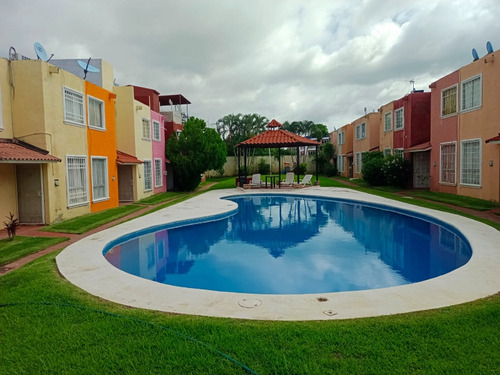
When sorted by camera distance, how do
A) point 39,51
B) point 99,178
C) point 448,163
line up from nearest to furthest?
point 39,51
point 99,178
point 448,163

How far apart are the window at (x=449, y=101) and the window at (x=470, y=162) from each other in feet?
7.50

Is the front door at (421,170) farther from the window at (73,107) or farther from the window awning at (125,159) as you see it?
the window at (73,107)

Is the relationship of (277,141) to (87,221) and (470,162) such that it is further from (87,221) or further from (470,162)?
(87,221)

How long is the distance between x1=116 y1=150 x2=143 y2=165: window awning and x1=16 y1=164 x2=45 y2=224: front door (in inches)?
227

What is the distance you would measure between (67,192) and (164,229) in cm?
446

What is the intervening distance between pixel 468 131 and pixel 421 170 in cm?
677

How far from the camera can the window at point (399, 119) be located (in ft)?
80.4

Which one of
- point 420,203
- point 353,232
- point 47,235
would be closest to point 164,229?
point 47,235

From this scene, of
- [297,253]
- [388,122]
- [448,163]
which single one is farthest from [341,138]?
[297,253]

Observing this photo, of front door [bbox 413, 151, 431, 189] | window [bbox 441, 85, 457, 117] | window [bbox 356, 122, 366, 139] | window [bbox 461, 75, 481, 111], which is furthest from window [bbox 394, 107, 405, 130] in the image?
window [bbox 356, 122, 366, 139]

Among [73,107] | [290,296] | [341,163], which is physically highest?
[73,107]

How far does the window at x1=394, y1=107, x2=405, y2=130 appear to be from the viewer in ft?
80.4

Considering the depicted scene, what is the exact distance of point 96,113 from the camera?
652 inches

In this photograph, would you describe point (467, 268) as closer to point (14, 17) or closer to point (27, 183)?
point (27, 183)
